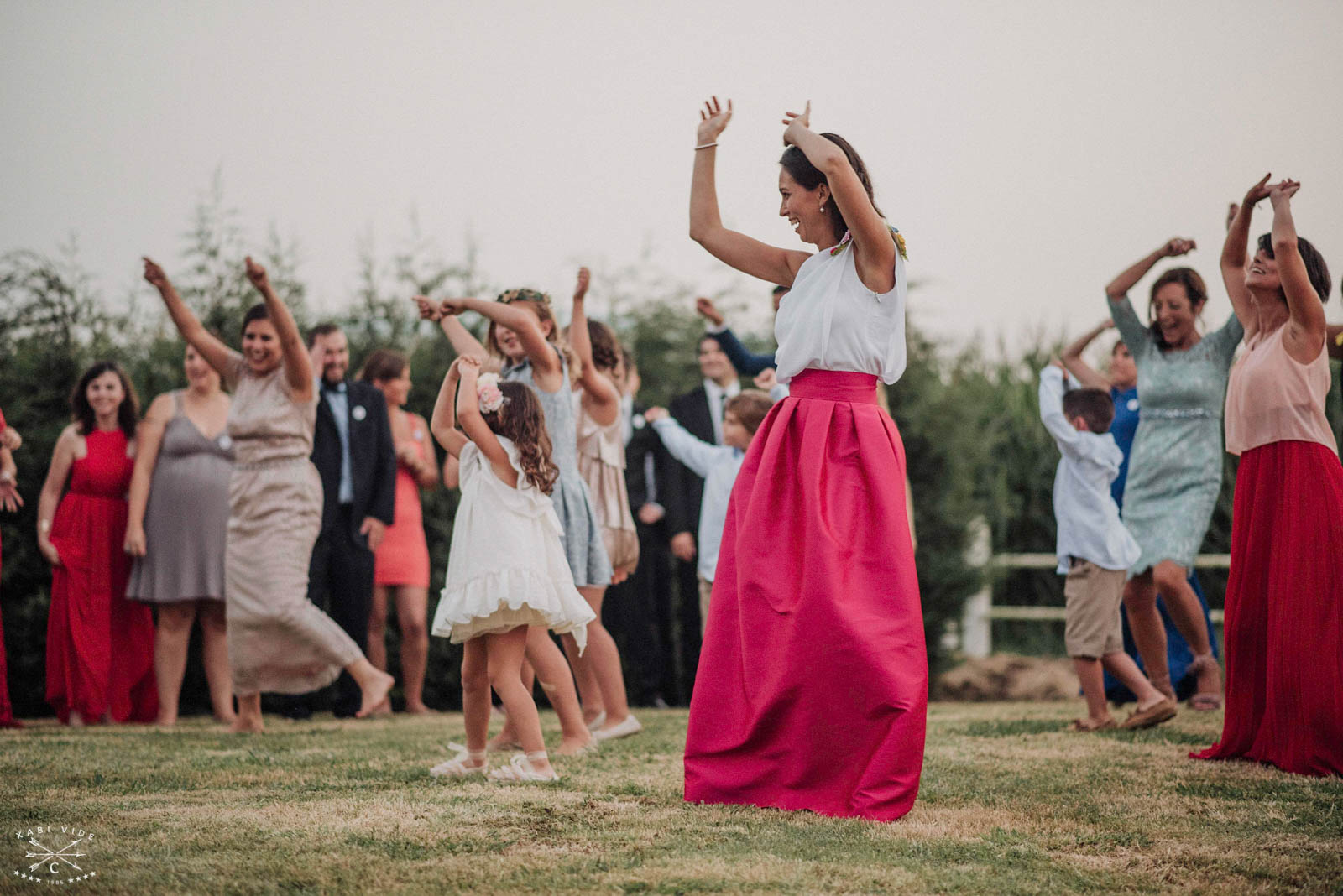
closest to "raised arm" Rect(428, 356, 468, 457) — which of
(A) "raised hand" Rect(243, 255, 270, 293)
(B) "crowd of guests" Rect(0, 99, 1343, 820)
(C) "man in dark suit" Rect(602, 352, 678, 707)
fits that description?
(B) "crowd of guests" Rect(0, 99, 1343, 820)

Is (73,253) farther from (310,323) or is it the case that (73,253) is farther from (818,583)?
(818,583)

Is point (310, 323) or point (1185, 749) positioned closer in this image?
point (1185, 749)

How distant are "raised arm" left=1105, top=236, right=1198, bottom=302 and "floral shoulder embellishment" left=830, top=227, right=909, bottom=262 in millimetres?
2505

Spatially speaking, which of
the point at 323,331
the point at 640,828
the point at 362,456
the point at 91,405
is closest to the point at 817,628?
the point at 640,828

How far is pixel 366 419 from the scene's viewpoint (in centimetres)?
796

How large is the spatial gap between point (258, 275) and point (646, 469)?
3704 mm

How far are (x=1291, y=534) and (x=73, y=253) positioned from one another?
23.9 ft

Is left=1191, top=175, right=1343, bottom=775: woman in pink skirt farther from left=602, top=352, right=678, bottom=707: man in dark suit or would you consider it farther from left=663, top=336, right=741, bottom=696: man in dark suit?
left=602, top=352, right=678, bottom=707: man in dark suit

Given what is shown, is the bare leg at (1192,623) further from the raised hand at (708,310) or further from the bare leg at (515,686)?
the bare leg at (515,686)

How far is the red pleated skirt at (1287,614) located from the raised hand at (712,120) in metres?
2.50

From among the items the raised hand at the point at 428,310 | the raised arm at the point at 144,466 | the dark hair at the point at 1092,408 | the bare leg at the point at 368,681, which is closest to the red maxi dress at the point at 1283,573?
the dark hair at the point at 1092,408

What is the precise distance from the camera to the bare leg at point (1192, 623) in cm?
638

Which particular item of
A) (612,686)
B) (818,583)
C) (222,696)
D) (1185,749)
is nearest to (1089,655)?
(1185,749)

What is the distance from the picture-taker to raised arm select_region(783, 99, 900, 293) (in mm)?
3629
